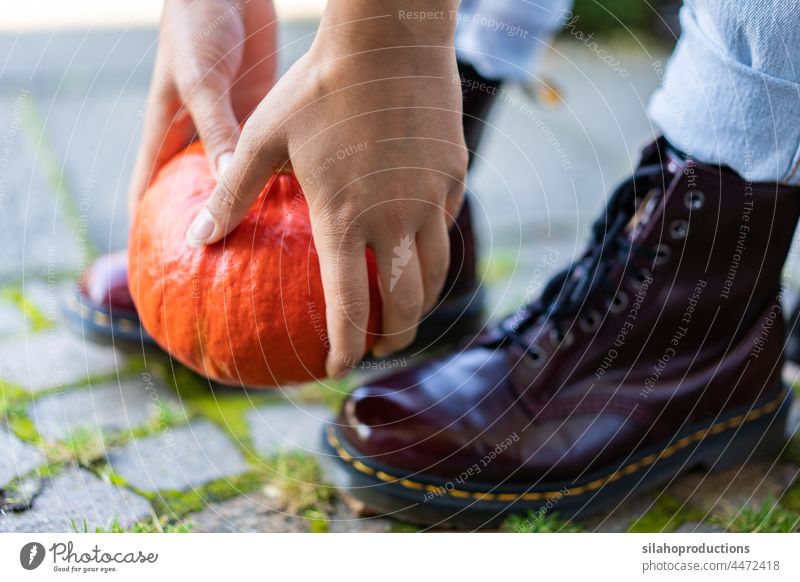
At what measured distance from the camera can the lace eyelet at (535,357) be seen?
2.53ft

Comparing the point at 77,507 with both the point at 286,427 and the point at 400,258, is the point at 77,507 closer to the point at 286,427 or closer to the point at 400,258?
the point at 286,427

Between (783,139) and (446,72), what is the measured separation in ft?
0.97

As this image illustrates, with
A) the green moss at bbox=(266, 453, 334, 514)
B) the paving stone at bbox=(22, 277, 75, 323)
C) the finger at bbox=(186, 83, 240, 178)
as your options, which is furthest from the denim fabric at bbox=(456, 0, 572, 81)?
the paving stone at bbox=(22, 277, 75, 323)

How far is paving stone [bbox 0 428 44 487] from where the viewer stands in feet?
2.33

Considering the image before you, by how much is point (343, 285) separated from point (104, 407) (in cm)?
38

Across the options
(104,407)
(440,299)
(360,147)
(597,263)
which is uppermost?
(360,147)

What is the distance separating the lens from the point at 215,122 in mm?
654

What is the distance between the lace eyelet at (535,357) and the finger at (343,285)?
0.20 m

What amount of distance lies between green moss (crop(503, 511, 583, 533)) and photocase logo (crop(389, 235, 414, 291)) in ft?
0.82

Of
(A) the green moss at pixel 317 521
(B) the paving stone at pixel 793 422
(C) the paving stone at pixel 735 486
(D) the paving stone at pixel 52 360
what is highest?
(B) the paving stone at pixel 793 422

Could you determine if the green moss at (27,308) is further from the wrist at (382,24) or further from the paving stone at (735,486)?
the paving stone at (735,486)

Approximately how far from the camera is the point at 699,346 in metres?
0.78

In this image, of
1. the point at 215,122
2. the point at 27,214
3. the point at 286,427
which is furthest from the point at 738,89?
the point at 27,214
